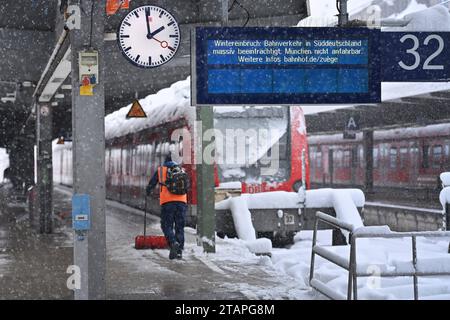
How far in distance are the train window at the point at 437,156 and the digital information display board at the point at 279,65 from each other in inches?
780

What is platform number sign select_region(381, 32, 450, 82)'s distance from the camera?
8680mm

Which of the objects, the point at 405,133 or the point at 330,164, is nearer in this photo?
the point at 405,133

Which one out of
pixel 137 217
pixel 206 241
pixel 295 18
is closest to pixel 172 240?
pixel 206 241

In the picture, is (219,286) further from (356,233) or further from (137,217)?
(137,217)

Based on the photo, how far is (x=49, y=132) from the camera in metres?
14.4

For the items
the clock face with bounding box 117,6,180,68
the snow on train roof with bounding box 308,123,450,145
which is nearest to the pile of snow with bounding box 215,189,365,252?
the clock face with bounding box 117,6,180,68

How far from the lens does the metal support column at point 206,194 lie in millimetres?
10617

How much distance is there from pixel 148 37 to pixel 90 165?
1889 mm

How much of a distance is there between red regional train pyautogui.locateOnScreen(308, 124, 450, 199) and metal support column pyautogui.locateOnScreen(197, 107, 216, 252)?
57.7ft

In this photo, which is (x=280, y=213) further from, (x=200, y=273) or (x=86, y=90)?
(x=86, y=90)

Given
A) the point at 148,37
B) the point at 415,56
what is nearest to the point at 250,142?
the point at 415,56

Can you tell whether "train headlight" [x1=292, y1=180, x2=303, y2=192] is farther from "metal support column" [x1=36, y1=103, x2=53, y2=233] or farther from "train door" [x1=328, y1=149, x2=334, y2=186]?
"train door" [x1=328, y1=149, x2=334, y2=186]

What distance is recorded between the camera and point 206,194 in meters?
10.8

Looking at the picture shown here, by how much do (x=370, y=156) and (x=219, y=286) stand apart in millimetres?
24043
